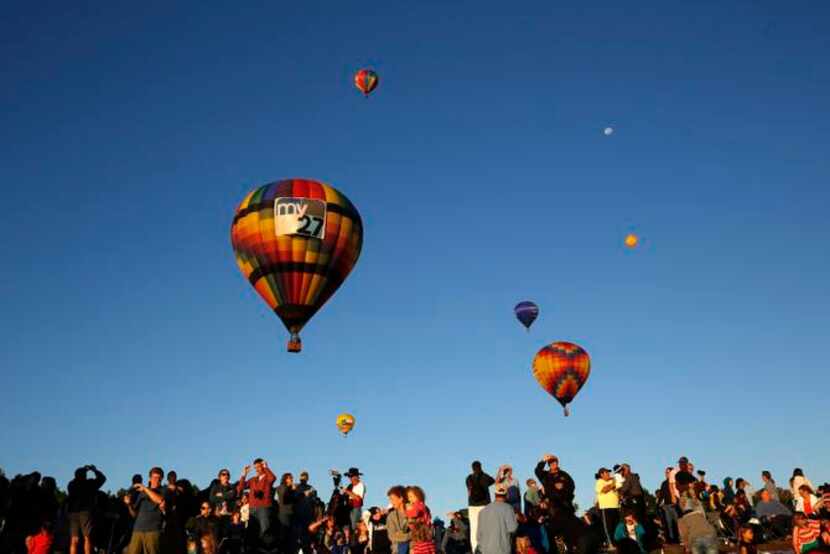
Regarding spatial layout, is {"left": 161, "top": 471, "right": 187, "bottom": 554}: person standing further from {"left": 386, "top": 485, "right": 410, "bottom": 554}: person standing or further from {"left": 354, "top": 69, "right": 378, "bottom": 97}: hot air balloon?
{"left": 354, "top": 69, "right": 378, "bottom": 97}: hot air balloon

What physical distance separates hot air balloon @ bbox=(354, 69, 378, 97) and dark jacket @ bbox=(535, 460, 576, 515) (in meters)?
31.2

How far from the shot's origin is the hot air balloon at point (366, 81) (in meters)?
42.9

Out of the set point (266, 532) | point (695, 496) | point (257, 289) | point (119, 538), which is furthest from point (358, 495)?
point (257, 289)

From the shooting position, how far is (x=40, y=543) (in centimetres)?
1250

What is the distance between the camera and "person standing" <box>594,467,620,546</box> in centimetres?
1625

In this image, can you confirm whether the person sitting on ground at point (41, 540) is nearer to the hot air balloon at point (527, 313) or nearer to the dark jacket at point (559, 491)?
the dark jacket at point (559, 491)

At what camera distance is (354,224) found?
95.1 ft

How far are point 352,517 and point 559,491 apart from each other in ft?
16.9

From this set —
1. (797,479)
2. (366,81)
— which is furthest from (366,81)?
(797,479)

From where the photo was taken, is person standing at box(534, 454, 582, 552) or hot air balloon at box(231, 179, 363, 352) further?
hot air balloon at box(231, 179, 363, 352)

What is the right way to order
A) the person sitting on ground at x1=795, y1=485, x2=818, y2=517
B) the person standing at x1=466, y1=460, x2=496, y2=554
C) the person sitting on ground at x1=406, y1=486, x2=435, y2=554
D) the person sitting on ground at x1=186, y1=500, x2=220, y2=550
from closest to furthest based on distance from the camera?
the person sitting on ground at x1=406, y1=486, x2=435, y2=554
the person sitting on ground at x1=186, y1=500, x2=220, y2=550
the person standing at x1=466, y1=460, x2=496, y2=554
the person sitting on ground at x1=795, y1=485, x2=818, y2=517

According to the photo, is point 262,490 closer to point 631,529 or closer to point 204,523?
point 204,523

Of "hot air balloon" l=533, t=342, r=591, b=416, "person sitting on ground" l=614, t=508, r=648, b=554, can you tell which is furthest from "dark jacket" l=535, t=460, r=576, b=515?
"hot air balloon" l=533, t=342, r=591, b=416

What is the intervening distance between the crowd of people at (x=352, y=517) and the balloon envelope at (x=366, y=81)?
2847 cm
